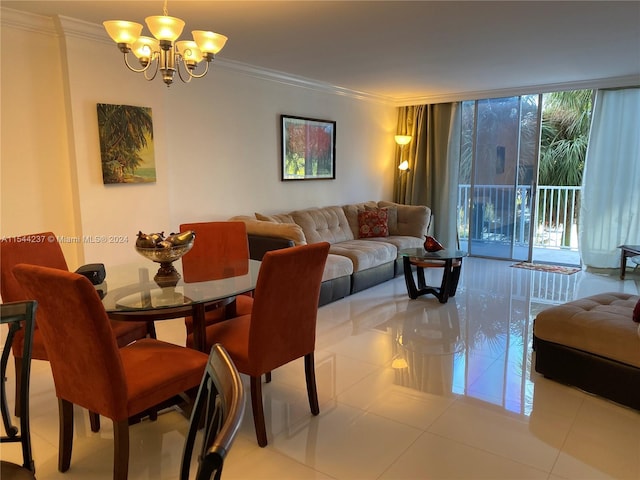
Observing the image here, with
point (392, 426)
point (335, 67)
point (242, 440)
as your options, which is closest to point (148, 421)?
point (242, 440)

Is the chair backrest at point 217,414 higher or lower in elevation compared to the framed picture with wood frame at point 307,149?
lower

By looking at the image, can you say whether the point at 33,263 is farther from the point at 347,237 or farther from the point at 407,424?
the point at 347,237

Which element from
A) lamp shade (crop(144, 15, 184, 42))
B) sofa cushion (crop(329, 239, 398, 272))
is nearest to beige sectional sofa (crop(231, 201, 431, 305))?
sofa cushion (crop(329, 239, 398, 272))

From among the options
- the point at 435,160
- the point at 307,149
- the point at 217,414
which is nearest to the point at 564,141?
the point at 435,160

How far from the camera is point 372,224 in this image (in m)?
5.99

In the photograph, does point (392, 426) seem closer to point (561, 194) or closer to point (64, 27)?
point (64, 27)

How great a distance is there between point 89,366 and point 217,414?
105cm

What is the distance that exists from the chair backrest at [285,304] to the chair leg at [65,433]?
0.79 m

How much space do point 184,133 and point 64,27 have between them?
1270mm

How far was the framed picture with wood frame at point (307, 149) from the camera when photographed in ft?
17.7

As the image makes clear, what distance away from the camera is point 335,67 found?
190 inches

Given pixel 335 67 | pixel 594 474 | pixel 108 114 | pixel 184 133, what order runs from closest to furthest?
pixel 594 474 < pixel 108 114 < pixel 184 133 < pixel 335 67

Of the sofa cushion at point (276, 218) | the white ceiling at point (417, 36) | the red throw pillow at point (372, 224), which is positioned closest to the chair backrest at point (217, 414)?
the white ceiling at point (417, 36)

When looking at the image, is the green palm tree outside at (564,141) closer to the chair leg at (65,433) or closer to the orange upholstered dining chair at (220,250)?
the orange upholstered dining chair at (220,250)
